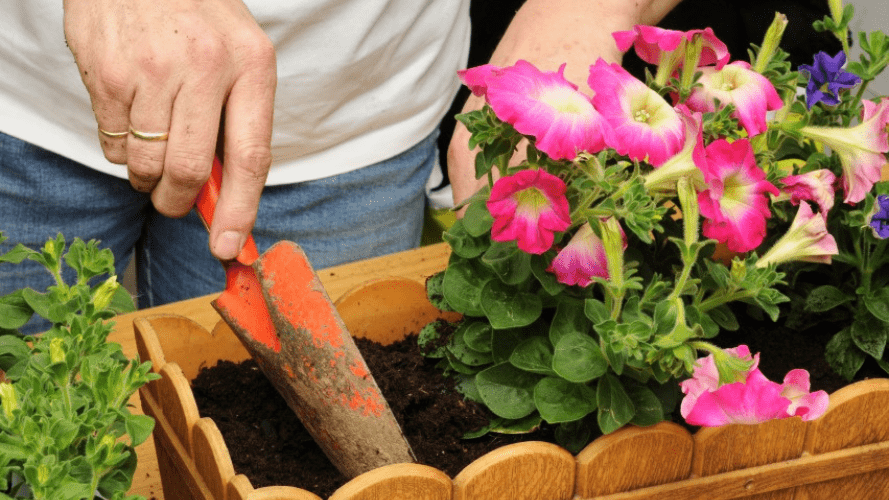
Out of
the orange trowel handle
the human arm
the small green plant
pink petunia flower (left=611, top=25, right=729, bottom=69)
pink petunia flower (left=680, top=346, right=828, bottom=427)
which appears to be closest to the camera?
the small green plant

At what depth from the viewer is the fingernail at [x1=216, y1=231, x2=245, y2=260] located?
73 centimetres

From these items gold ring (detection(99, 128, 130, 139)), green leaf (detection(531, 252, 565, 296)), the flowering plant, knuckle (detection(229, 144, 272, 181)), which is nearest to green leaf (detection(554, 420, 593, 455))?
the flowering plant

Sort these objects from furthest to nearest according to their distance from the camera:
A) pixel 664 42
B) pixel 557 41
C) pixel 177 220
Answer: pixel 177 220 → pixel 557 41 → pixel 664 42

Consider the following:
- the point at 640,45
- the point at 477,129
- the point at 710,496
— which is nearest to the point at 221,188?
the point at 477,129

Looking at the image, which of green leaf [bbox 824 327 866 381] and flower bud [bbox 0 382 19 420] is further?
green leaf [bbox 824 327 866 381]

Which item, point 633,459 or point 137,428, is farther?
point 633,459

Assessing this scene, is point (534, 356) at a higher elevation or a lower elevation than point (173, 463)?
higher

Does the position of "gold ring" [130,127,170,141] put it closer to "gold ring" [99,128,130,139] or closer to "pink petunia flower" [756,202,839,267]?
"gold ring" [99,128,130,139]

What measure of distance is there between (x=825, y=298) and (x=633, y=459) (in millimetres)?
277

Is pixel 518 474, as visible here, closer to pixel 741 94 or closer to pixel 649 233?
pixel 649 233

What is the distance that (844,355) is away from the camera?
0.83 m

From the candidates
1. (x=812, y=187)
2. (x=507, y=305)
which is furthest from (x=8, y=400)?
(x=812, y=187)

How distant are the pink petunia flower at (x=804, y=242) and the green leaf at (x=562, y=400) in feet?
0.53

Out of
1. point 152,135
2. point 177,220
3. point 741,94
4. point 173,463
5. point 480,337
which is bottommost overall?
point 177,220
